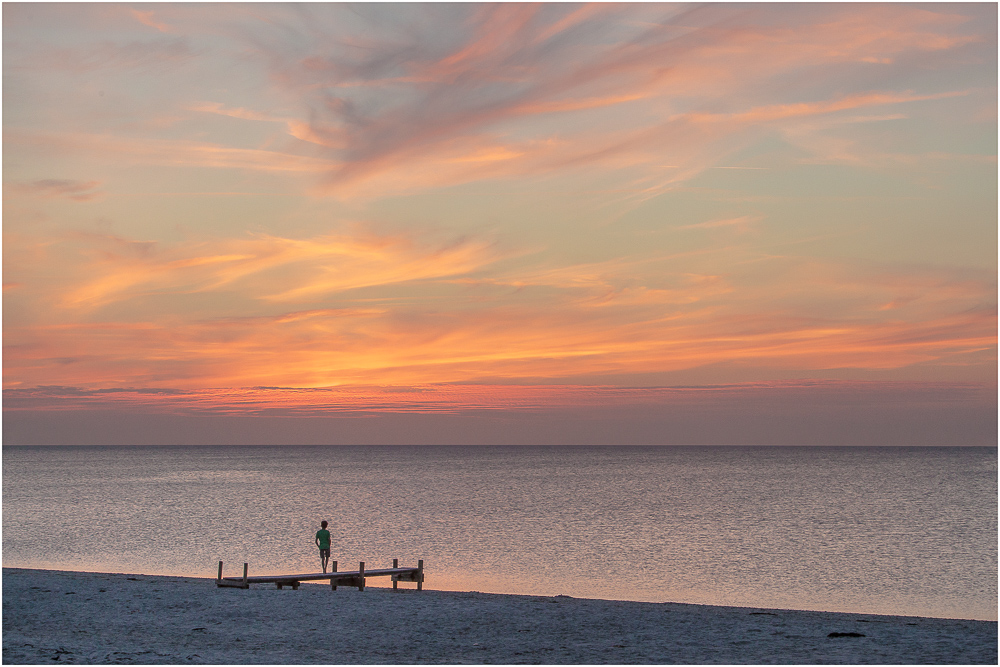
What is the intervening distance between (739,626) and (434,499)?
84.2m

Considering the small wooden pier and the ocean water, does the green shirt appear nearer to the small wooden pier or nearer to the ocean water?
the small wooden pier

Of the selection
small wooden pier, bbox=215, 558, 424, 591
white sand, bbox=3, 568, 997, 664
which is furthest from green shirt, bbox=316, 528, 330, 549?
white sand, bbox=3, 568, 997, 664

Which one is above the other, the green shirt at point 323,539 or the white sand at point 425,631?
the green shirt at point 323,539

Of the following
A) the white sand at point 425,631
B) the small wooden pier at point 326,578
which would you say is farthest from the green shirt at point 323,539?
the white sand at point 425,631

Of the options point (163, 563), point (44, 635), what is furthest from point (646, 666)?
point (163, 563)

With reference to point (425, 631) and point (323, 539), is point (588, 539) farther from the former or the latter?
point (425, 631)

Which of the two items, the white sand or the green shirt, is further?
the green shirt

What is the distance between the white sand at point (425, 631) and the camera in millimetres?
19016

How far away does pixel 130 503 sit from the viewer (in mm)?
98438

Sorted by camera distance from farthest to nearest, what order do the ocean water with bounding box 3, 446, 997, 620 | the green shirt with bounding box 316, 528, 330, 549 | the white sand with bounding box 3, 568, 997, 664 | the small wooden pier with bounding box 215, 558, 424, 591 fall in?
the ocean water with bounding box 3, 446, 997, 620, the green shirt with bounding box 316, 528, 330, 549, the small wooden pier with bounding box 215, 558, 424, 591, the white sand with bounding box 3, 568, 997, 664

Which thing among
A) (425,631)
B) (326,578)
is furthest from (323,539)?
(425,631)

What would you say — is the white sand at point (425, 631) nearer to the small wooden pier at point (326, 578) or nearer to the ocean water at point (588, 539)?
the small wooden pier at point (326, 578)

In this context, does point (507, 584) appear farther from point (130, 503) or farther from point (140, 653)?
point (130, 503)

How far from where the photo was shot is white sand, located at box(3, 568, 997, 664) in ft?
62.4
